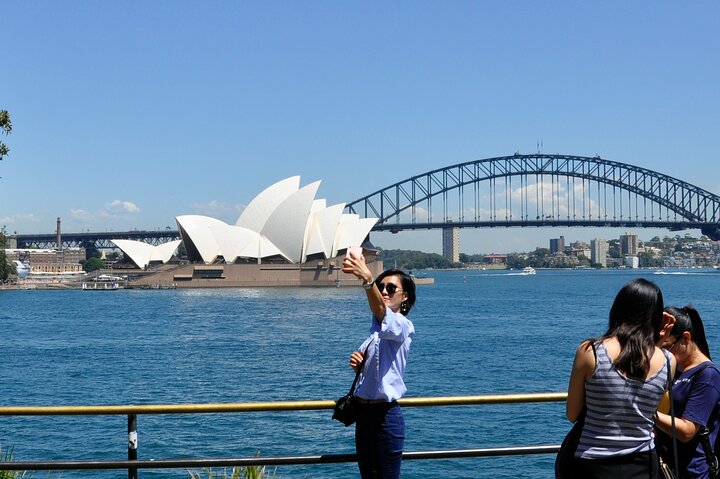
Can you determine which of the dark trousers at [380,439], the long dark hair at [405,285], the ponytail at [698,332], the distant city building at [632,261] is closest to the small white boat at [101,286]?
the long dark hair at [405,285]

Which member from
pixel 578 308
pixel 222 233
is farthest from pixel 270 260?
pixel 578 308

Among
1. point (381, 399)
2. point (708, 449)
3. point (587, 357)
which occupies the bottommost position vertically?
point (708, 449)

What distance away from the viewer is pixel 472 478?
11.3m

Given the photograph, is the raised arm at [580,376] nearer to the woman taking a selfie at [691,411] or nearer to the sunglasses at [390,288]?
the woman taking a selfie at [691,411]

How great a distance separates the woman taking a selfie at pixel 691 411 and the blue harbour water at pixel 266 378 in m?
8.13

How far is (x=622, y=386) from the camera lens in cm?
288

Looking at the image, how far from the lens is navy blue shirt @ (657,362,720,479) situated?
123 inches

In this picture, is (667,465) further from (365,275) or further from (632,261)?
(632,261)

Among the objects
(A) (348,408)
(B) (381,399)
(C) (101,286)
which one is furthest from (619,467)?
(C) (101,286)

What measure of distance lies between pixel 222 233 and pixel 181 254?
2531 inches

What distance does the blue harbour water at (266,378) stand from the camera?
1336 cm

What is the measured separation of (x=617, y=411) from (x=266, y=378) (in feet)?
62.7

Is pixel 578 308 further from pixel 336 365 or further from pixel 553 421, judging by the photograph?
pixel 553 421

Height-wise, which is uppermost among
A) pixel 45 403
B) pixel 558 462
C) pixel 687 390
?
pixel 687 390
